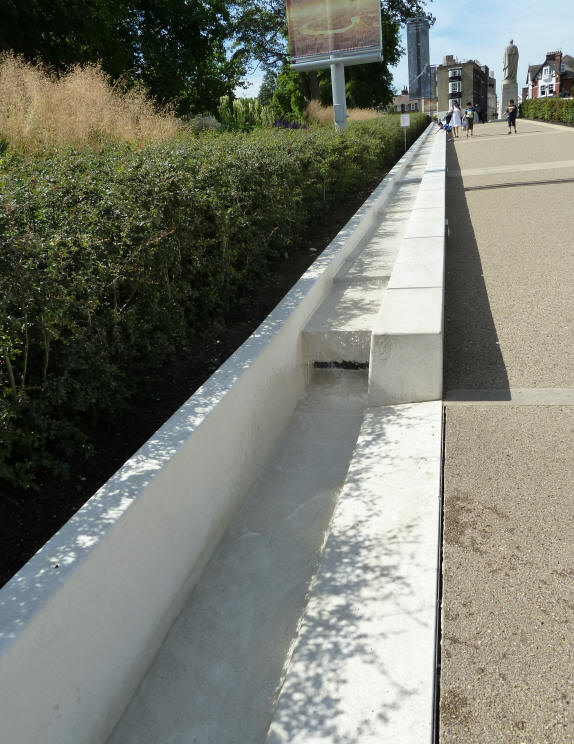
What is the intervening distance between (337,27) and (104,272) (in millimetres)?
17908

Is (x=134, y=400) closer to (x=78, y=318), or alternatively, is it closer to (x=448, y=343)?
(x=78, y=318)

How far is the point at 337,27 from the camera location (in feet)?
59.5

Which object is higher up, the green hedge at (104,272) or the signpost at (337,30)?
the signpost at (337,30)

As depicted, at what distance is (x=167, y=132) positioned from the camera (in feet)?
27.0

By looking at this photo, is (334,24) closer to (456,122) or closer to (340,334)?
(456,122)

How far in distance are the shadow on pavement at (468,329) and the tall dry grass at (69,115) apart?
383 cm

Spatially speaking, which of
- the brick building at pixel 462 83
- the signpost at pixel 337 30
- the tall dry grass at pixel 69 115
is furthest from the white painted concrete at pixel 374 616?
the brick building at pixel 462 83

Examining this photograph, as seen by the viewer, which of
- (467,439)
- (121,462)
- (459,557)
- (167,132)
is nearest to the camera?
(459,557)

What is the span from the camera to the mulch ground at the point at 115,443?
99.5 inches

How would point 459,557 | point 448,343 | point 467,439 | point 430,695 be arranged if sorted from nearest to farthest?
point 430,695
point 459,557
point 467,439
point 448,343

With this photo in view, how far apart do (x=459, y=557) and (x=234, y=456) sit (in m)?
1.32

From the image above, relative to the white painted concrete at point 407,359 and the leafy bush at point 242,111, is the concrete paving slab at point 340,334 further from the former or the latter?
the leafy bush at point 242,111

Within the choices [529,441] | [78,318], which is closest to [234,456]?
[78,318]

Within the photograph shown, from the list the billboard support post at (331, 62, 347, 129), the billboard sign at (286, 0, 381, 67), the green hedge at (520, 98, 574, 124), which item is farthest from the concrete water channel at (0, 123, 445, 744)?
the green hedge at (520, 98, 574, 124)
